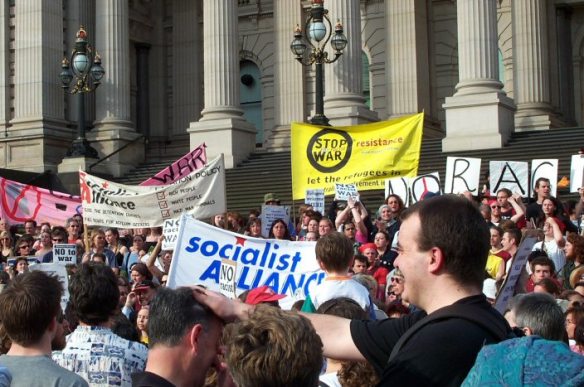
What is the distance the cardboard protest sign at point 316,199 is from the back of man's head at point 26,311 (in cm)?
1489

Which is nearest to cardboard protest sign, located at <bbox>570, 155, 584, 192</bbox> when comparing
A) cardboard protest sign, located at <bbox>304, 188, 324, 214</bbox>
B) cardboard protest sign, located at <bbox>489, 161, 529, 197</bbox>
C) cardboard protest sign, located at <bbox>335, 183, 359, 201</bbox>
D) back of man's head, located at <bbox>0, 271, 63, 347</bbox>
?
cardboard protest sign, located at <bbox>489, 161, 529, 197</bbox>

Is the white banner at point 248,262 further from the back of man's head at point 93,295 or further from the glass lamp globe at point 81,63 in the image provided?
the glass lamp globe at point 81,63

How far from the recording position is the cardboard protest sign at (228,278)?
1026cm

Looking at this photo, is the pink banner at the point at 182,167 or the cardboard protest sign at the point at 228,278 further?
the pink banner at the point at 182,167

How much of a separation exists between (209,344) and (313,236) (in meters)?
Result: 11.0

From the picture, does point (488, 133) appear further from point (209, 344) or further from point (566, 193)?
point (209, 344)

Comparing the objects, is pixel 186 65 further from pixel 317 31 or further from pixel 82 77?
pixel 317 31

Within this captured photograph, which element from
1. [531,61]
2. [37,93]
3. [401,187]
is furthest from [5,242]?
[531,61]

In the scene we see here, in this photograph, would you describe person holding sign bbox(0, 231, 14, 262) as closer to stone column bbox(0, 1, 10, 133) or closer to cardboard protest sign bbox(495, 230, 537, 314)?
cardboard protest sign bbox(495, 230, 537, 314)

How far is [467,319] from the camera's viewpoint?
4145 millimetres

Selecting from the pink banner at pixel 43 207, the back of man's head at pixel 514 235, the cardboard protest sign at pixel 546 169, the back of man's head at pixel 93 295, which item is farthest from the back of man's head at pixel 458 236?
the pink banner at pixel 43 207

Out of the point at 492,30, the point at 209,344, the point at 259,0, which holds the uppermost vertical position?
the point at 259,0

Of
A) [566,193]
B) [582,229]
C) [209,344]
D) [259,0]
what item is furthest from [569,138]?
[209,344]

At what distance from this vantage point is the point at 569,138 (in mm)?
26766
